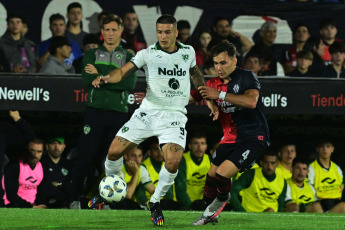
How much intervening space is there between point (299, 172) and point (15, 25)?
15.1ft

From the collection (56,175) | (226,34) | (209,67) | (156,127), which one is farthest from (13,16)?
(156,127)

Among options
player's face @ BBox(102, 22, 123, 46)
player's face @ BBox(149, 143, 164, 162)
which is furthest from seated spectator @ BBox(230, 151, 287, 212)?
player's face @ BBox(102, 22, 123, 46)

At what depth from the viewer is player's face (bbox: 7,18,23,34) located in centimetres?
1191

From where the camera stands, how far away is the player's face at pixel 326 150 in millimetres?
12500

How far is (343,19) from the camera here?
44.6 feet

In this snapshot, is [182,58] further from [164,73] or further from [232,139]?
[232,139]

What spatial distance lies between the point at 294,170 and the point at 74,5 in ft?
13.3

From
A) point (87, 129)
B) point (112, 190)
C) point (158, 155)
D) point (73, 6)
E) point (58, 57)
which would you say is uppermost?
point (73, 6)

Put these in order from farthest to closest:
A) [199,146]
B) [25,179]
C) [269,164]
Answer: [269,164]
[199,146]
[25,179]

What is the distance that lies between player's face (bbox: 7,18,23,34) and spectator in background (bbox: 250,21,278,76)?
3.46 meters

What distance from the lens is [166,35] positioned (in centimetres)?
846

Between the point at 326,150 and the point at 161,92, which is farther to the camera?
the point at 326,150

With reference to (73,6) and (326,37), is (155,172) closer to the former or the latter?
(73,6)

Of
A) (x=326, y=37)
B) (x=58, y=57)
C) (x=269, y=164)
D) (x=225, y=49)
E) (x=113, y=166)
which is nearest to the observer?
(x=225, y=49)
